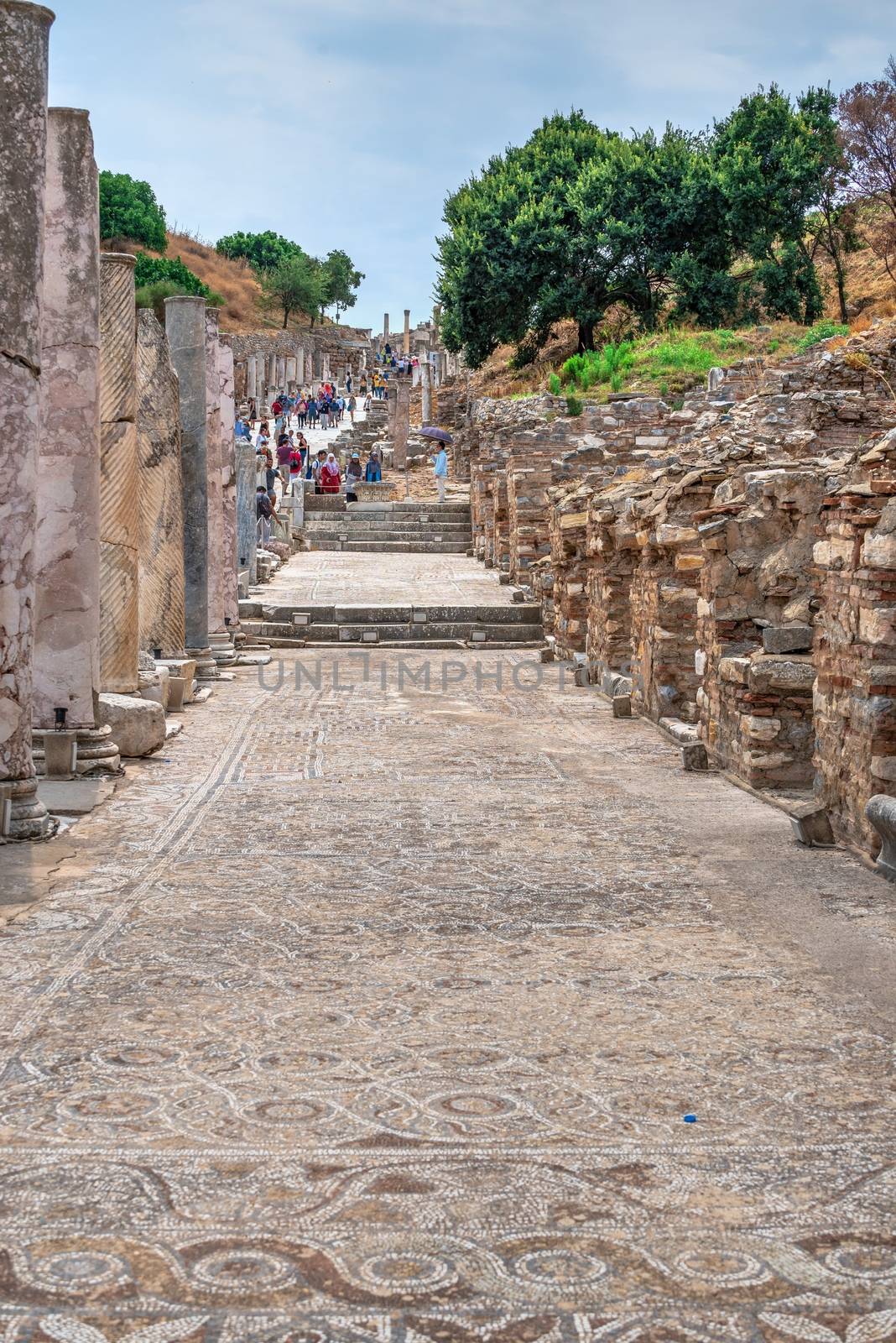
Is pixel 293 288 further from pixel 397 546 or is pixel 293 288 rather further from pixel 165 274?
pixel 397 546

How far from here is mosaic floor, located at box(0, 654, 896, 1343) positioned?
2648 millimetres

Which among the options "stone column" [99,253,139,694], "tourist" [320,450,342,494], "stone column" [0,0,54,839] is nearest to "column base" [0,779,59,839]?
"stone column" [0,0,54,839]

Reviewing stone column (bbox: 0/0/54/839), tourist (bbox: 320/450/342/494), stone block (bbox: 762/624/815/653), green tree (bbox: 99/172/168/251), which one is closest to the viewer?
stone column (bbox: 0/0/54/839)

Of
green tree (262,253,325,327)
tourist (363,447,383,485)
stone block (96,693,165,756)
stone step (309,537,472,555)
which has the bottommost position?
stone block (96,693,165,756)

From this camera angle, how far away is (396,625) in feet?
60.7

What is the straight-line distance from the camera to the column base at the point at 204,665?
14312mm

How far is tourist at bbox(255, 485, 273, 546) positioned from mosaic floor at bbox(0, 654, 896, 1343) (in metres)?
18.7

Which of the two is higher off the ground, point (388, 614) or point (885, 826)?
point (388, 614)

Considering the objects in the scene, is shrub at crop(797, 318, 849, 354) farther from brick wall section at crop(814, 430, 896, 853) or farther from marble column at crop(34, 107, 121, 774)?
brick wall section at crop(814, 430, 896, 853)

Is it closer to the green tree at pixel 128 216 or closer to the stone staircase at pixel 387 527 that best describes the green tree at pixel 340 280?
the green tree at pixel 128 216

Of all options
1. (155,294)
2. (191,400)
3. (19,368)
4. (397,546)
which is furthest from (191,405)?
(155,294)

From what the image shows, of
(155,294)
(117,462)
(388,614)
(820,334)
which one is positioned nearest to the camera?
(117,462)

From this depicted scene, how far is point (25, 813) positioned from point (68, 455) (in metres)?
2.55

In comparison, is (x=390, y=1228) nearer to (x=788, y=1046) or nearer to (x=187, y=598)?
(x=788, y=1046)
